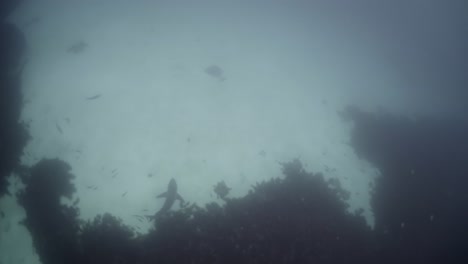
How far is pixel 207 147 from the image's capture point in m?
14.1

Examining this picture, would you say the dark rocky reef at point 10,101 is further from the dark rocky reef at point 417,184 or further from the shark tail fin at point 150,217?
the dark rocky reef at point 417,184

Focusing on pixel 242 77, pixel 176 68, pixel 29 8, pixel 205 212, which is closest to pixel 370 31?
pixel 242 77

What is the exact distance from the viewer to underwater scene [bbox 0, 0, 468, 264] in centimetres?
1049

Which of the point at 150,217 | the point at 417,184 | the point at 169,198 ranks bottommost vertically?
the point at 150,217

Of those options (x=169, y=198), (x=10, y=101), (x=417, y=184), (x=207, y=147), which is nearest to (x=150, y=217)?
(x=169, y=198)

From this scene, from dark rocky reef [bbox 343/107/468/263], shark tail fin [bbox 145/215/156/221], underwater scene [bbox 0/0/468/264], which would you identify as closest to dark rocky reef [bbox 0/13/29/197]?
underwater scene [bbox 0/0/468/264]

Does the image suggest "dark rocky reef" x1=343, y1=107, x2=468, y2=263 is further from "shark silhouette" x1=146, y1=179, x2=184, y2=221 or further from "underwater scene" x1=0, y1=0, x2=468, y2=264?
"shark silhouette" x1=146, y1=179, x2=184, y2=221

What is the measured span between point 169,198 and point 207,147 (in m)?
3.61

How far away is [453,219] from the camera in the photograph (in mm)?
12516

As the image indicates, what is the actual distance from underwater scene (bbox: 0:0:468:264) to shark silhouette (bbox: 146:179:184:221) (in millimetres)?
91

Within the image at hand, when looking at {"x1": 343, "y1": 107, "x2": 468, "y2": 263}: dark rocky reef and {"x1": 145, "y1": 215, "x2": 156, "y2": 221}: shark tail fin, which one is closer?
{"x1": 145, "y1": 215, "x2": 156, "y2": 221}: shark tail fin

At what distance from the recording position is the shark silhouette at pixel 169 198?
36.3 feet

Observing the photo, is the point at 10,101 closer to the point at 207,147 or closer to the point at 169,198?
the point at 169,198

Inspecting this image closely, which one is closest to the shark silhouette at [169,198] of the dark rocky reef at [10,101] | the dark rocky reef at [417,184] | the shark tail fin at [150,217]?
the shark tail fin at [150,217]
